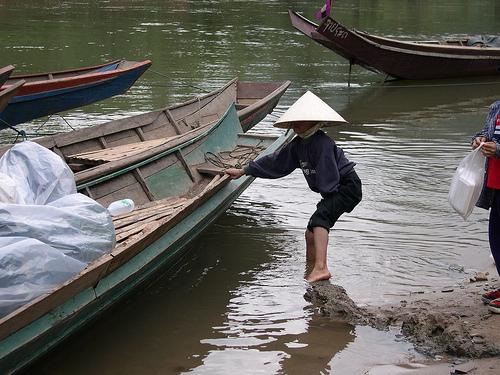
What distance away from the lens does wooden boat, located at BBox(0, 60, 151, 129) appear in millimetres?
8266

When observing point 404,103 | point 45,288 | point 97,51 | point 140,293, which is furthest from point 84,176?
point 97,51

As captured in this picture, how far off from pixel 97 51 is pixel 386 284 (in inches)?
481

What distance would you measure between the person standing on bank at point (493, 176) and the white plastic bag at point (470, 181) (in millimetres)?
41

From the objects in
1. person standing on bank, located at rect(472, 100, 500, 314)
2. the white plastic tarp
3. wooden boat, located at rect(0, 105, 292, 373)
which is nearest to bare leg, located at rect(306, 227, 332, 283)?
wooden boat, located at rect(0, 105, 292, 373)

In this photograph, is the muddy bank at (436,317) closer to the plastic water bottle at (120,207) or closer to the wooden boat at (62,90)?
the plastic water bottle at (120,207)

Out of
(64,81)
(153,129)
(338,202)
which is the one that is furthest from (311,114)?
(64,81)

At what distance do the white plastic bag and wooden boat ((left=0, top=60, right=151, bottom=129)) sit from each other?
16.5 feet

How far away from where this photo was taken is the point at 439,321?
4.35 m

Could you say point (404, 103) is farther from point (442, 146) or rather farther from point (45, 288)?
point (45, 288)

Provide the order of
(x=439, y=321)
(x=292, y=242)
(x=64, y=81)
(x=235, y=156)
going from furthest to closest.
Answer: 1. (x=64, y=81)
2. (x=235, y=156)
3. (x=292, y=242)
4. (x=439, y=321)

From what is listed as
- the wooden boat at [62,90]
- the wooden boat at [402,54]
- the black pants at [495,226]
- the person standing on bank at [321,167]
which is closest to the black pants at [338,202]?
the person standing on bank at [321,167]

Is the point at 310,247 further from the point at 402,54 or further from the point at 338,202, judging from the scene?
the point at 402,54

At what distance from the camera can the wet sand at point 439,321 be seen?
13.2 ft

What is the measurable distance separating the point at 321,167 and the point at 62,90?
4.40 metres
